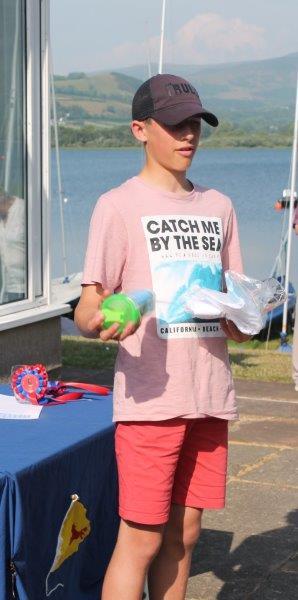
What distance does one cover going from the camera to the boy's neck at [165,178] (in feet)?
10.9

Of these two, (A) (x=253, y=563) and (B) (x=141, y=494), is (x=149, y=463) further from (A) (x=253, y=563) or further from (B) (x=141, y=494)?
(A) (x=253, y=563)

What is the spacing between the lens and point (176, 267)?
3234 mm

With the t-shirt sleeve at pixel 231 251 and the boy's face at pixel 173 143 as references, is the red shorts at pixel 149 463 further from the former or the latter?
the boy's face at pixel 173 143

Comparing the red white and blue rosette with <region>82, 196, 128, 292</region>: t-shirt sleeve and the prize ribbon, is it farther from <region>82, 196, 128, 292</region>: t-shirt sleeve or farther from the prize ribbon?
<region>82, 196, 128, 292</region>: t-shirt sleeve

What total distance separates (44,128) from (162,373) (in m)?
3.69

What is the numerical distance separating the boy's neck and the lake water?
15043mm

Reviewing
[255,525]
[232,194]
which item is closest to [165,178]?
[255,525]

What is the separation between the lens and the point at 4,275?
6.53m

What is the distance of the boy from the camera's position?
321cm

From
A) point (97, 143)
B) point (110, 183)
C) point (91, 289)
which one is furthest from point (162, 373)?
point (97, 143)

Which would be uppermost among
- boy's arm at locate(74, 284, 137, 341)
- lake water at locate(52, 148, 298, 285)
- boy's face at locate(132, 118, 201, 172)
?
boy's face at locate(132, 118, 201, 172)

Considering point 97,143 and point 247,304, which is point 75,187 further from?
point 247,304

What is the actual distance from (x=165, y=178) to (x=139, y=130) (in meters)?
0.18

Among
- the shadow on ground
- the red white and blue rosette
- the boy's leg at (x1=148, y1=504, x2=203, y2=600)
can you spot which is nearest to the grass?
the shadow on ground
